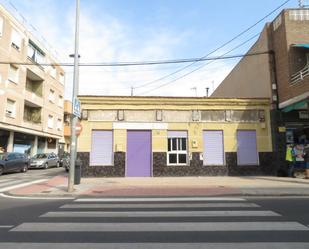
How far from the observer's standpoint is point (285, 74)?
17422mm

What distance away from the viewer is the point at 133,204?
31.2 feet

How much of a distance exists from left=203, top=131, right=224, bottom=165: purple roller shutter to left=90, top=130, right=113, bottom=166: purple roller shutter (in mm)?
5551

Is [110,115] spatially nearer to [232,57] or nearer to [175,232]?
[232,57]

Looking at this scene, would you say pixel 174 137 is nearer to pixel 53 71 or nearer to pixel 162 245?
pixel 162 245

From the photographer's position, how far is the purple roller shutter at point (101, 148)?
18172 millimetres

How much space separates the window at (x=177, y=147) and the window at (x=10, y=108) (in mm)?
17098

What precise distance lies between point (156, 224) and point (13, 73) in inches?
1061

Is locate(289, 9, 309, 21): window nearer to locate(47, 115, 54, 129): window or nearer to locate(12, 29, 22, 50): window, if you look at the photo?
locate(12, 29, 22, 50): window

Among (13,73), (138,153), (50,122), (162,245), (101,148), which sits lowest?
(162,245)

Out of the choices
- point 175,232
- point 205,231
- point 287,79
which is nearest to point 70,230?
point 175,232

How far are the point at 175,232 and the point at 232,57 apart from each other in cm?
1293

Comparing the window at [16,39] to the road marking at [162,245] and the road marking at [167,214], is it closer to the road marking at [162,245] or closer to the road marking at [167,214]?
the road marking at [167,214]

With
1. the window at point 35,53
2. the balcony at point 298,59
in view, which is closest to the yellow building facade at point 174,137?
the balcony at point 298,59

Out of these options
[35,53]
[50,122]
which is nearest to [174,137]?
[35,53]
